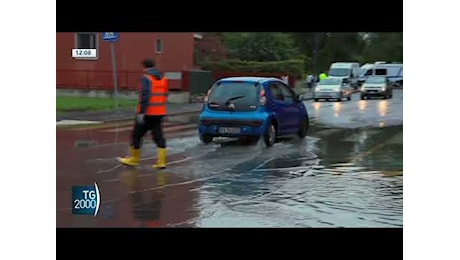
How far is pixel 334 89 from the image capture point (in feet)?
84.8

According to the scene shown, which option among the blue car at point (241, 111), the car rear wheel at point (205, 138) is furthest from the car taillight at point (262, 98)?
the car rear wheel at point (205, 138)

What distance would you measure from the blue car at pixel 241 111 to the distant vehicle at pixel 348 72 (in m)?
3.80

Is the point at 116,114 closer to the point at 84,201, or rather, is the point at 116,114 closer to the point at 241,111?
the point at 241,111

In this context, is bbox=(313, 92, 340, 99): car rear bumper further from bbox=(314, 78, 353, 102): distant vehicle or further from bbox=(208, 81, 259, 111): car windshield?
bbox=(208, 81, 259, 111): car windshield

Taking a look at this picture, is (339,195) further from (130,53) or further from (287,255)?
(130,53)

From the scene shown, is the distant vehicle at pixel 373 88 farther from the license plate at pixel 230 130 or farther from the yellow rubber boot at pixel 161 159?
the yellow rubber boot at pixel 161 159

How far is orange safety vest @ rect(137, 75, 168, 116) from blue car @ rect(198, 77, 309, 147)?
2.76 meters

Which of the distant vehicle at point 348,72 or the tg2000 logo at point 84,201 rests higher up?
the distant vehicle at point 348,72

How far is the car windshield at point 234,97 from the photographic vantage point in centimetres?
1320

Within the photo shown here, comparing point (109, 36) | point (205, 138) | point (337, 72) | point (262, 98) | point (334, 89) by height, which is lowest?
point (205, 138)

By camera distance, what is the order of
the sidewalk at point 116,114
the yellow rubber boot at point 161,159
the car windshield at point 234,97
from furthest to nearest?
the sidewalk at point 116,114 < the car windshield at point 234,97 < the yellow rubber boot at point 161,159

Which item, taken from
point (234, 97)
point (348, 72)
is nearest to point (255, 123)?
point (234, 97)

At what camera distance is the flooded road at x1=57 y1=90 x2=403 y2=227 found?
7863 millimetres

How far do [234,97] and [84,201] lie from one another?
596cm
